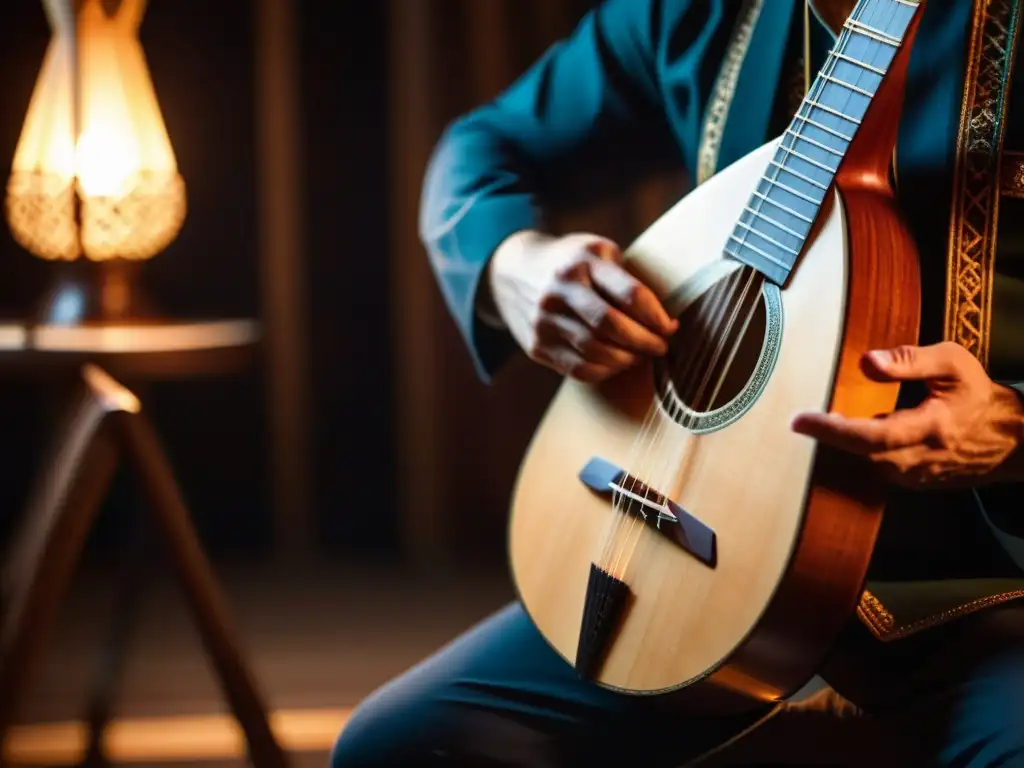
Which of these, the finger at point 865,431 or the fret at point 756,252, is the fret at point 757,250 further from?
the finger at point 865,431

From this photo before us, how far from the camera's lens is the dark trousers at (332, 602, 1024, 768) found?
758 mm

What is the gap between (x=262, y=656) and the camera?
1.89m

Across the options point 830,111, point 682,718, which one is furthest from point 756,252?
point 682,718

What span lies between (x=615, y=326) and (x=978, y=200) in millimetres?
278

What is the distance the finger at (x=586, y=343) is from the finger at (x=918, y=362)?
235 millimetres

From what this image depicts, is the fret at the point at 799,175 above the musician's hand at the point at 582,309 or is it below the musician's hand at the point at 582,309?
above

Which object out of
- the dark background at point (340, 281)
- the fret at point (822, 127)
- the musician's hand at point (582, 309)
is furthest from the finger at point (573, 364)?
the dark background at point (340, 281)

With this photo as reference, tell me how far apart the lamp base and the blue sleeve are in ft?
1.96

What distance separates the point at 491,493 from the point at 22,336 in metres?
1.24

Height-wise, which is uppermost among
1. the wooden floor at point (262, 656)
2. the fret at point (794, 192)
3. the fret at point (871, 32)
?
the fret at point (871, 32)

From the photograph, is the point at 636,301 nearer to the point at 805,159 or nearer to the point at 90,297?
the point at 805,159

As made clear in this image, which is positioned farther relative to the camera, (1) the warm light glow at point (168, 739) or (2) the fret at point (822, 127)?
(1) the warm light glow at point (168, 739)

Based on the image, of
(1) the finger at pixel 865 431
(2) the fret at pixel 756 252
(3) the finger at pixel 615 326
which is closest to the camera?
(1) the finger at pixel 865 431

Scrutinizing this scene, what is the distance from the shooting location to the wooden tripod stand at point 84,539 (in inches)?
47.8
